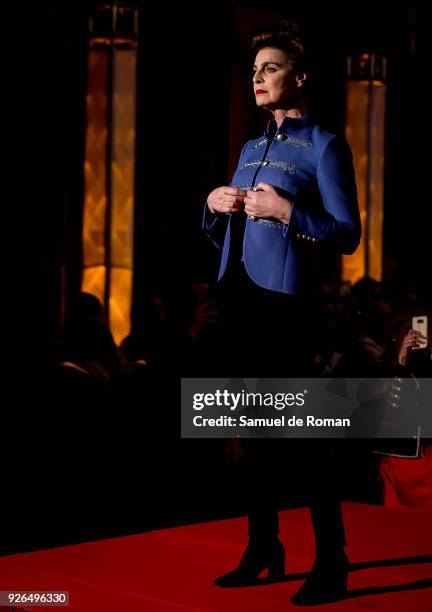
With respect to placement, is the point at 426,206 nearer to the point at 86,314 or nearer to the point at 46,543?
the point at 86,314

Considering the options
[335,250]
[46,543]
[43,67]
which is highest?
[43,67]

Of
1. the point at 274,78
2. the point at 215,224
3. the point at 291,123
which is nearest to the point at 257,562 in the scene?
the point at 215,224

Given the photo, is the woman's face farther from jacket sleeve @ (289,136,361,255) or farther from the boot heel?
the boot heel

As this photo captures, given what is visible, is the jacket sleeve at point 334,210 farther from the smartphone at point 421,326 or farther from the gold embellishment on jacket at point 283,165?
the smartphone at point 421,326

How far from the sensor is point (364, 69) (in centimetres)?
826

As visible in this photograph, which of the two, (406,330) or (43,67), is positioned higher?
(43,67)

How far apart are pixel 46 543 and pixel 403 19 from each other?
21.9ft

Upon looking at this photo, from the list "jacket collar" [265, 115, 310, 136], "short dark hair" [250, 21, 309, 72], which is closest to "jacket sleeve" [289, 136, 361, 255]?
"jacket collar" [265, 115, 310, 136]

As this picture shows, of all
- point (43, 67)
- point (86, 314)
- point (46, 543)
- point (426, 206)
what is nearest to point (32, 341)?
point (86, 314)

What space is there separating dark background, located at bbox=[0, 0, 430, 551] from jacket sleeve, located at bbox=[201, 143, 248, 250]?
38cm

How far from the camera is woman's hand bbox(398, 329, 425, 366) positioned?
3.83 metres

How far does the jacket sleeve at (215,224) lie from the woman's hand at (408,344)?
4.87 feet

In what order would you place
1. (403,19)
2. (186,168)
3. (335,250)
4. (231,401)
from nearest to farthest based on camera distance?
(335,250) → (231,401) → (186,168) → (403,19)

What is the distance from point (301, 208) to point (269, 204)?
0.25 ft
